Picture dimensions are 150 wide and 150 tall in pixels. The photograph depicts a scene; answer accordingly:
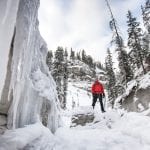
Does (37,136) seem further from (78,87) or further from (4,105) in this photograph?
(78,87)

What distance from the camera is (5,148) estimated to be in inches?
205

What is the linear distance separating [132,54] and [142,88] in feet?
69.8

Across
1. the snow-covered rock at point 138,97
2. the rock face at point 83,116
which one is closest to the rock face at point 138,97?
the snow-covered rock at point 138,97

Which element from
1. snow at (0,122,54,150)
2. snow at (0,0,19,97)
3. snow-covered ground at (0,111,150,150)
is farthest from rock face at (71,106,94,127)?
snow at (0,0,19,97)

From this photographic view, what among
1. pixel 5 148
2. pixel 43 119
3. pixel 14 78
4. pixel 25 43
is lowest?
pixel 5 148

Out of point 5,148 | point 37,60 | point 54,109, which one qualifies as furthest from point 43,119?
point 5,148

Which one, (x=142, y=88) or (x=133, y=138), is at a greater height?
(x=142, y=88)

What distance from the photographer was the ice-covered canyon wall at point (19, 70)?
5324 mm

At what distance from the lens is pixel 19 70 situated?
697cm

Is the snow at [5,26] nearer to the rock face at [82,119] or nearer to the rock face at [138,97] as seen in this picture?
the rock face at [82,119]

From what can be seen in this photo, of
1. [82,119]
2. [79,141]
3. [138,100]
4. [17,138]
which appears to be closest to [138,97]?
[138,100]

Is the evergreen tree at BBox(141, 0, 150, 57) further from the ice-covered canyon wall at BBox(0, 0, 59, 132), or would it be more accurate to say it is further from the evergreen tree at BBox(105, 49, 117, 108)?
the ice-covered canyon wall at BBox(0, 0, 59, 132)

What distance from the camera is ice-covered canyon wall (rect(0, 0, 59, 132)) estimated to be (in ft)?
17.5

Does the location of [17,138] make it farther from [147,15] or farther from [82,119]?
[147,15]
